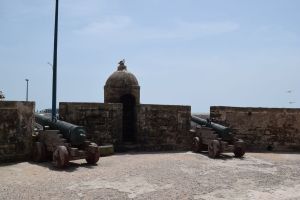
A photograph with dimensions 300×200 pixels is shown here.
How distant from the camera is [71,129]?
10.5 meters

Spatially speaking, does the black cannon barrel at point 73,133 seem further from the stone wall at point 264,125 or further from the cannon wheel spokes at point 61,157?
the stone wall at point 264,125

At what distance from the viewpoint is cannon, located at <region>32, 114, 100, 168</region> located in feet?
32.6

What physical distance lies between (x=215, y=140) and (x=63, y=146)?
16.2 feet

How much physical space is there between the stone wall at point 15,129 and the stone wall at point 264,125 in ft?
22.7

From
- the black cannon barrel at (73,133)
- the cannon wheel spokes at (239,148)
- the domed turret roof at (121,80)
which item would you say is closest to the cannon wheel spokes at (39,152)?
the black cannon barrel at (73,133)

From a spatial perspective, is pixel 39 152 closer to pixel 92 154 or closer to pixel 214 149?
pixel 92 154

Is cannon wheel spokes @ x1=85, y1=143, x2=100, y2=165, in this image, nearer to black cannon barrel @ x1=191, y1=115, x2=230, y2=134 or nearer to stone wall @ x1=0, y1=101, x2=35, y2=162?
stone wall @ x1=0, y1=101, x2=35, y2=162

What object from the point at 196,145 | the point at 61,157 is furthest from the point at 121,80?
the point at 61,157

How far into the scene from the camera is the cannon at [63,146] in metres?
9.92

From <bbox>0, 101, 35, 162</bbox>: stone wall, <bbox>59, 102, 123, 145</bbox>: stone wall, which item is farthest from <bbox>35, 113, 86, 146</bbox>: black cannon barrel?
<bbox>59, 102, 123, 145</bbox>: stone wall

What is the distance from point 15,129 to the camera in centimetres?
1084

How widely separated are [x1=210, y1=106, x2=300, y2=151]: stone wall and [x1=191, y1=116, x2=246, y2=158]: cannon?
1534 millimetres

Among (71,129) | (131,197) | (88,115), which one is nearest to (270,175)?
A: (131,197)

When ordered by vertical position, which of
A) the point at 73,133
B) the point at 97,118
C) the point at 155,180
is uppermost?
the point at 97,118
